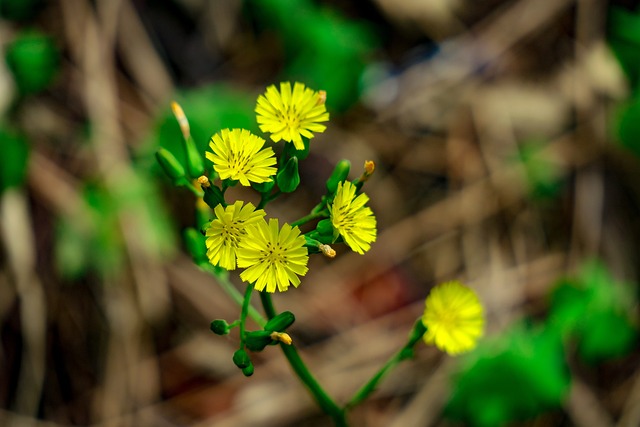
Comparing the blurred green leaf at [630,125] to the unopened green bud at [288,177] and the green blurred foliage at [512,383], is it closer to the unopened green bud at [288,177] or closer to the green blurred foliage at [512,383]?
the green blurred foliage at [512,383]

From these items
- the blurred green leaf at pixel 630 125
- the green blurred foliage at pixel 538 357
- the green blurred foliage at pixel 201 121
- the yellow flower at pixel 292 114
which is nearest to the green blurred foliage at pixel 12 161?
the green blurred foliage at pixel 201 121

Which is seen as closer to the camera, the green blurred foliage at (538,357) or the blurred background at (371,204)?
the green blurred foliage at (538,357)

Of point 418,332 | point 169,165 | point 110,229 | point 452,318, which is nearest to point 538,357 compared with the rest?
point 452,318

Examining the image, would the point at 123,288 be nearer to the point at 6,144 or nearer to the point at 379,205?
the point at 6,144

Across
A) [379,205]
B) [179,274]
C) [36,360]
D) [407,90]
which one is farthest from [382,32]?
[36,360]

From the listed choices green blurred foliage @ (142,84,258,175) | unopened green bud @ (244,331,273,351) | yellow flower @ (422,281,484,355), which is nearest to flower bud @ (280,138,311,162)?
unopened green bud @ (244,331,273,351)
